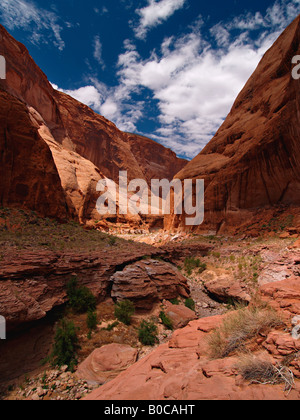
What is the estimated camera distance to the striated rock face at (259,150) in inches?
610

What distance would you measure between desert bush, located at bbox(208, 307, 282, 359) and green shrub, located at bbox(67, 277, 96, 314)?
625 centimetres

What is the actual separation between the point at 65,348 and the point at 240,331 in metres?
5.78

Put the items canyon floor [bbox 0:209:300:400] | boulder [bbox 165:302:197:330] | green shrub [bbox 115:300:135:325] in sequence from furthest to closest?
1. boulder [bbox 165:302:197:330]
2. green shrub [bbox 115:300:135:325]
3. canyon floor [bbox 0:209:300:400]

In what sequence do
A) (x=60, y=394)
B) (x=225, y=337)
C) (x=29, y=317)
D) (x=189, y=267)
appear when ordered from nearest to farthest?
(x=225, y=337) → (x=60, y=394) → (x=29, y=317) → (x=189, y=267)

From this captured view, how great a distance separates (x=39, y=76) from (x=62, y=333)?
3827cm

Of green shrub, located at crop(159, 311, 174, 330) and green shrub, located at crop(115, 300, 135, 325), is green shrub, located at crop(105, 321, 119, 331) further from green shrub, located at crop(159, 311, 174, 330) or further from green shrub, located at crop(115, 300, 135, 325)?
green shrub, located at crop(159, 311, 174, 330)

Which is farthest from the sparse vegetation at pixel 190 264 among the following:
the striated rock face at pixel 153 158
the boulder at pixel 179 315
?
the striated rock face at pixel 153 158

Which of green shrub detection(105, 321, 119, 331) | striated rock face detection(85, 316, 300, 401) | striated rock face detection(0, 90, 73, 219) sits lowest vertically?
green shrub detection(105, 321, 119, 331)

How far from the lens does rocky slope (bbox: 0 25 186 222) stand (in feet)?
78.2

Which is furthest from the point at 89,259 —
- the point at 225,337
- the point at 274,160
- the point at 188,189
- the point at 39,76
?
the point at 39,76

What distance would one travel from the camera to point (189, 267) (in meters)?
15.7

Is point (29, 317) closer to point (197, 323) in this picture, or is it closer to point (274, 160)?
point (197, 323)

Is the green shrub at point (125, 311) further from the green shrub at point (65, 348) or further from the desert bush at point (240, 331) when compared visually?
the desert bush at point (240, 331)

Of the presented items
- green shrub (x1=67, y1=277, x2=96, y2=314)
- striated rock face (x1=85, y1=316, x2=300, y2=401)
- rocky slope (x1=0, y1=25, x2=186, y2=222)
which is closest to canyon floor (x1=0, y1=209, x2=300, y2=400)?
striated rock face (x1=85, y1=316, x2=300, y2=401)
